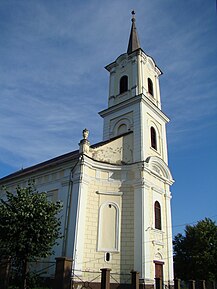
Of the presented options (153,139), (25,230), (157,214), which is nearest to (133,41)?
(153,139)

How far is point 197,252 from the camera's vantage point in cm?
3478

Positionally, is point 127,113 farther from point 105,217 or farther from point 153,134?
point 105,217

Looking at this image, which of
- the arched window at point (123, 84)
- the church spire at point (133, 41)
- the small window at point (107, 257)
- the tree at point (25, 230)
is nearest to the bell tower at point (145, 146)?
the arched window at point (123, 84)

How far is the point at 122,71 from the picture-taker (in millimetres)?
29812

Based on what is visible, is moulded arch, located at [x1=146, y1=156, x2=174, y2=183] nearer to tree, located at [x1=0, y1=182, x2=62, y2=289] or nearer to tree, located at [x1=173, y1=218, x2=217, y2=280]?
tree, located at [x1=0, y1=182, x2=62, y2=289]

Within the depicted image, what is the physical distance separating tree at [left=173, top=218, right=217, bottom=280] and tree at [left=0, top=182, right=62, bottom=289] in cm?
2317

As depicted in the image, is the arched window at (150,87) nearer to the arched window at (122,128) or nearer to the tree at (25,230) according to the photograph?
the arched window at (122,128)

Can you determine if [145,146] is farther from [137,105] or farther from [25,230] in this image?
[25,230]

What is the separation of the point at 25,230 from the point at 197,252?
25765 millimetres

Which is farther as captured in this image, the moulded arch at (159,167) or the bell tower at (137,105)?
the bell tower at (137,105)

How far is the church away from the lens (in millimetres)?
19562

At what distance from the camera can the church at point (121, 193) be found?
1956cm

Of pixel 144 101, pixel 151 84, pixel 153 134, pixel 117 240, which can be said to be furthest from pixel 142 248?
pixel 151 84

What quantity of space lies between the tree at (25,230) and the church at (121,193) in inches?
121
